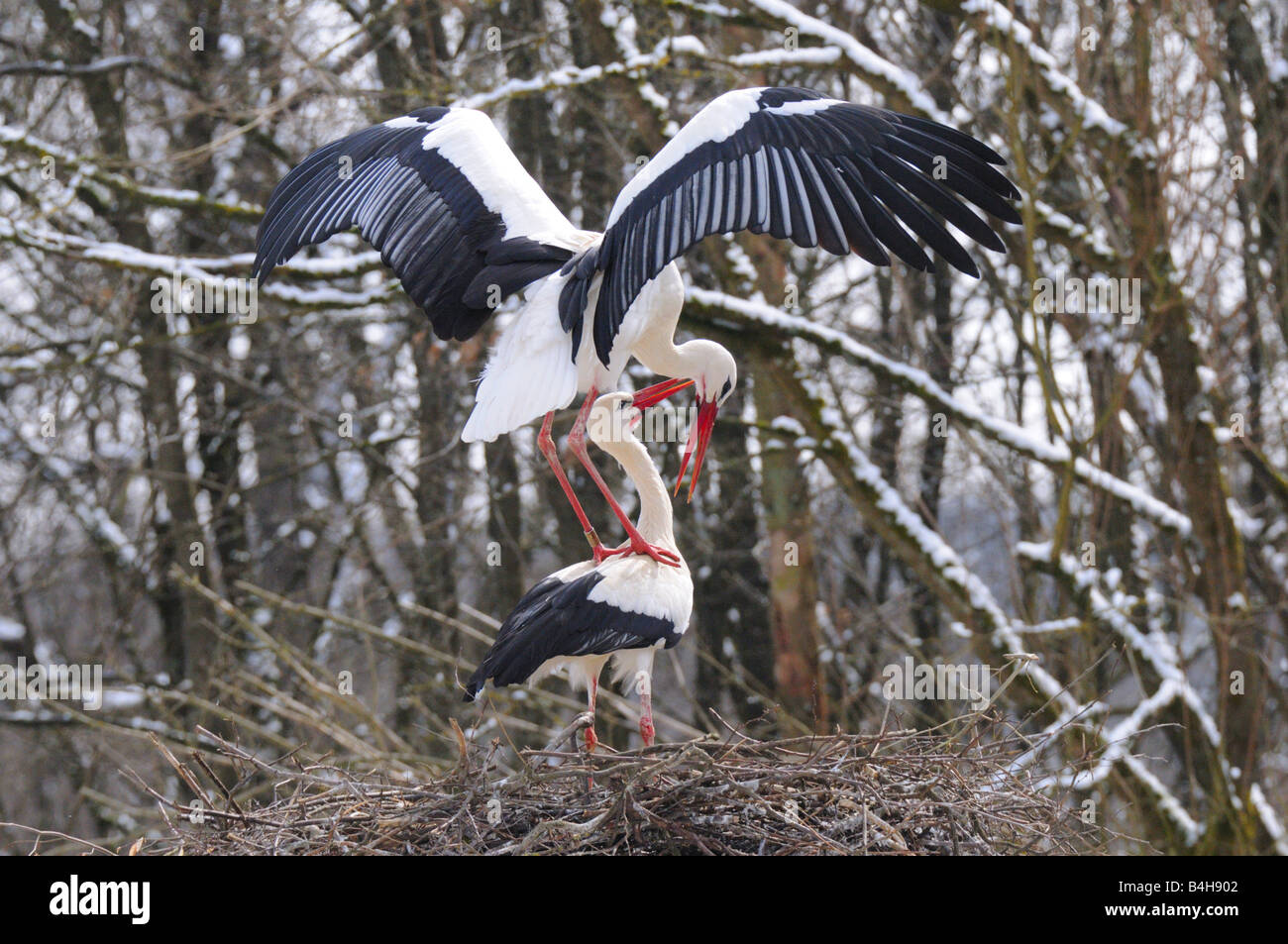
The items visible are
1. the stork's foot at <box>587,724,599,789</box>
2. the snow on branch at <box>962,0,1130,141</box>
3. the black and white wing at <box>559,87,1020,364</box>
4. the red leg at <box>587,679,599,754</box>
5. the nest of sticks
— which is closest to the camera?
the black and white wing at <box>559,87,1020,364</box>

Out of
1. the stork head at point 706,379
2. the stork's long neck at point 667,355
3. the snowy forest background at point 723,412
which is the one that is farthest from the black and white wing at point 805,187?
the snowy forest background at point 723,412

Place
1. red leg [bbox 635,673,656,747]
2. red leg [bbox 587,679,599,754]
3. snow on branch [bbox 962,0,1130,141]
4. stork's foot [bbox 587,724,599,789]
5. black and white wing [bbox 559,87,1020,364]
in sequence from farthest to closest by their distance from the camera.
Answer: snow on branch [bbox 962,0,1130,141], red leg [bbox 635,673,656,747], red leg [bbox 587,679,599,754], stork's foot [bbox 587,724,599,789], black and white wing [bbox 559,87,1020,364]

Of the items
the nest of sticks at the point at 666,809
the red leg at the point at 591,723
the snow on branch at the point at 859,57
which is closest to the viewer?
the nest of sticks at the point at 666,809

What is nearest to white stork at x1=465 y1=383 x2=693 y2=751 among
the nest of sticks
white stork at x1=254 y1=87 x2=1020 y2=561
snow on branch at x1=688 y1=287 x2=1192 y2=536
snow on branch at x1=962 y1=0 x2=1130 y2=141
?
white stork at x1=254 y1=87 x2=1020 y2=561

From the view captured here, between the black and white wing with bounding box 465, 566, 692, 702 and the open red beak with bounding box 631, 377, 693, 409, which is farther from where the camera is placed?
the open red beak with bounding box 631, 377, 693, 409

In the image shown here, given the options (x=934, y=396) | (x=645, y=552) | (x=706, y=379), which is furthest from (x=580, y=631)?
(x=934, y=396)

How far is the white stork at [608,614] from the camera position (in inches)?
177

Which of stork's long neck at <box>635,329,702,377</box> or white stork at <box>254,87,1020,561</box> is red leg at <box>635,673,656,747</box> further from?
stork's long neck at <box>635,329,702,377</box>

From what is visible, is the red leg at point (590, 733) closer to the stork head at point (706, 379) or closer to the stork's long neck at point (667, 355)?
the stork head at point (706, 379)

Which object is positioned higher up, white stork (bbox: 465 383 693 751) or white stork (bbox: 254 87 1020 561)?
white stork (bbox: 254 87 1020 561)

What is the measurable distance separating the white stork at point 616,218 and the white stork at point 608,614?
0.11 metres

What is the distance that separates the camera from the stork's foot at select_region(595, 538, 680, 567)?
4758 millimetres
